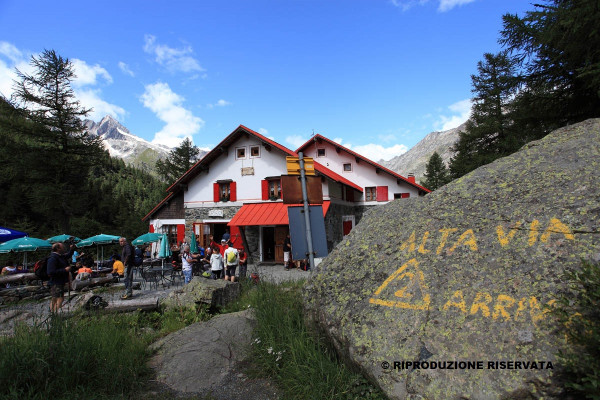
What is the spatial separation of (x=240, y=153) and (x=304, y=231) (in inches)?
597

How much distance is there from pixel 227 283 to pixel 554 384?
6.07 meters

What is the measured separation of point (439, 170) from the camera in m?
47.0

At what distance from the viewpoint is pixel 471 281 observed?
255cm

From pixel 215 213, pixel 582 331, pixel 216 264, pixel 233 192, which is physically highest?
pixel 233 192

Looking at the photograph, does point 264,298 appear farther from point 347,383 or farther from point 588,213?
point 588,213

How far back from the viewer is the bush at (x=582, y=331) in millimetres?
1757

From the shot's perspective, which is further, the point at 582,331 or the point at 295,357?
the point at 295,357

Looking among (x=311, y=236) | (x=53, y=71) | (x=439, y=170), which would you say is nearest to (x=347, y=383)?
(x=311, y=236)

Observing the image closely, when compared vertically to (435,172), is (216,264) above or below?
below

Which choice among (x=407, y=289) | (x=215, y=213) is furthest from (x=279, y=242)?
(x=407, y=289)

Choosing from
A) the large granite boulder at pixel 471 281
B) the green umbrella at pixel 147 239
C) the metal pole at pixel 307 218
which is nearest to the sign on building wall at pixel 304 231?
the metal pole at pixel 307 218

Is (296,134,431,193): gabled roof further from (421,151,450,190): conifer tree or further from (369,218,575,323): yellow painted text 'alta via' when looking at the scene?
(421,151,450,190): conifer tree

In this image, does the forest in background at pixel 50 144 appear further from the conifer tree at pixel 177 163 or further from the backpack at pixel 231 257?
the backpack at pixel 231 257

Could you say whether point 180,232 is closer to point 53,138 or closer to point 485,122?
point 53,138
